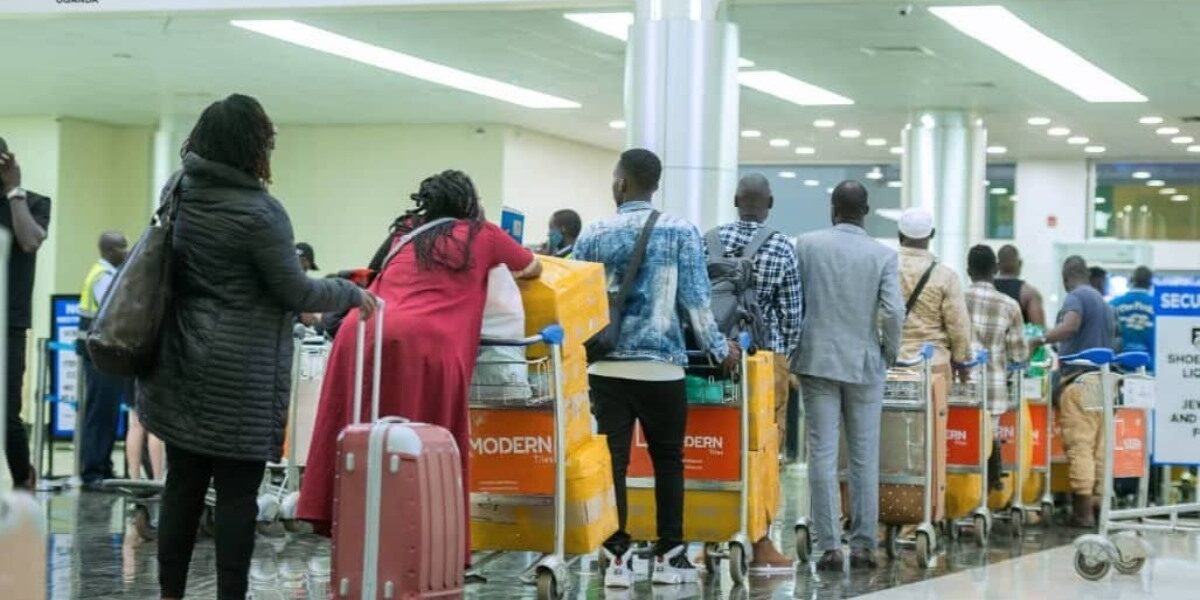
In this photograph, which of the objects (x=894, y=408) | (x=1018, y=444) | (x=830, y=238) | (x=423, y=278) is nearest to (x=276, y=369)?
(x=423, y=278)

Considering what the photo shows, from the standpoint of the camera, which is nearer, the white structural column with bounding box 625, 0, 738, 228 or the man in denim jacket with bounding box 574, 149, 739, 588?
the man in denim jacket with bounding box 574, 149, 739, 588

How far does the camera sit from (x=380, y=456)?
563cm

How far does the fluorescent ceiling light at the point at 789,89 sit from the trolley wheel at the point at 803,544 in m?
10.3

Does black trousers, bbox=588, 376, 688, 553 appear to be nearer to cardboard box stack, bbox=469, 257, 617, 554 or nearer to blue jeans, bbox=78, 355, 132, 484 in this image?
cardboard box stack, bbox=469, 257, 617, 554

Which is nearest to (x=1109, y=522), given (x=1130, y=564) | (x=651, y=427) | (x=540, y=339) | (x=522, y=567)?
(x=1130, y=564)

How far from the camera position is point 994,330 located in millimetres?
11016

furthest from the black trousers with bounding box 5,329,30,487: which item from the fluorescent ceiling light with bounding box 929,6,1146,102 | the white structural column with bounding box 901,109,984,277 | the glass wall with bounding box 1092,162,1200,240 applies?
the glass wall with bounding box 1092,162,1200,240

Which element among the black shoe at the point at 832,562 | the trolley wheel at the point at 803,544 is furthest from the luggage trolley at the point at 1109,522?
the trolley wheel at the point at 803,544

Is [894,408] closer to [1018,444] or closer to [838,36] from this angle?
[1018,444]

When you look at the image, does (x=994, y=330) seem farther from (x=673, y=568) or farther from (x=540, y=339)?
(x=540, y=339)

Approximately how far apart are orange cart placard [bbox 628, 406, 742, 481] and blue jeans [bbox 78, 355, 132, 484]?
5.53 metres

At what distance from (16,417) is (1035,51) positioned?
37.7 ft

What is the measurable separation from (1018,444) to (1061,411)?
140 cm

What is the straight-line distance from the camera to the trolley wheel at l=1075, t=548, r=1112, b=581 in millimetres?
8562
